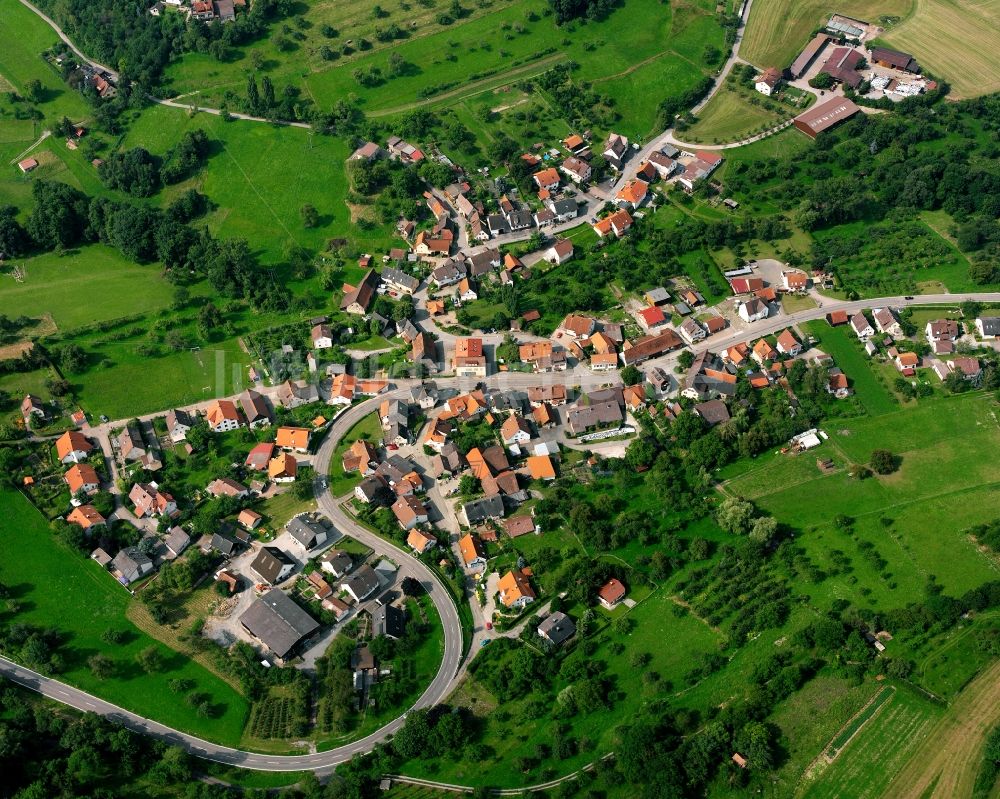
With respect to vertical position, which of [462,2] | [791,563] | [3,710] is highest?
[462,2]

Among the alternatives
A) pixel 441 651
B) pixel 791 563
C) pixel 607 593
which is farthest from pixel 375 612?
pixel 791 563

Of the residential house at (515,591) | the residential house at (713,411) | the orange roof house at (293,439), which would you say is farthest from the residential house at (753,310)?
the orange roof house at (293,439)

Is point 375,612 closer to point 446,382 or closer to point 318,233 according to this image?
point 446,382

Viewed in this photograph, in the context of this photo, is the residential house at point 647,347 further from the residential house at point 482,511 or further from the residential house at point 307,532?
the residential house at point 307,532

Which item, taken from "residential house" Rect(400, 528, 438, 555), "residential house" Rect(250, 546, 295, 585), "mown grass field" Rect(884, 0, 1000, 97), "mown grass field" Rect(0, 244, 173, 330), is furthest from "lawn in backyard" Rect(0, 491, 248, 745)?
"mown grass field" Rect(884, 0, 1000, 97)

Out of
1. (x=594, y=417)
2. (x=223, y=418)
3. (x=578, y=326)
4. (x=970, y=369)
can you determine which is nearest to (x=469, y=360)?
(x=578, y=326)

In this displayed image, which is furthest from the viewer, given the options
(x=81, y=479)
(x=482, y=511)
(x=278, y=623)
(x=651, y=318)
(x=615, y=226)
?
(x=615, y=226)

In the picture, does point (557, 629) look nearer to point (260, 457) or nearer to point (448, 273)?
point (260, 457)
